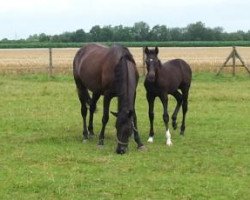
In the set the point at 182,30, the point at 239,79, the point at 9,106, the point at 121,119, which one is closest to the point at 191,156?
the point at 121,119

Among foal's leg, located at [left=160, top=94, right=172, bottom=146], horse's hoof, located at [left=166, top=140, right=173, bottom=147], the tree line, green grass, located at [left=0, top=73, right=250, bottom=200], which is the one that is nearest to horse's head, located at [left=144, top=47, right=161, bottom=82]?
foal's leg, located at [left=160, top=94, right=172, bottom=146]

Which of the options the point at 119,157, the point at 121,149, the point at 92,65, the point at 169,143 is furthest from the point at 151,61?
the point at 119,157

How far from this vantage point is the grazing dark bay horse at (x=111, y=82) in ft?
32.4

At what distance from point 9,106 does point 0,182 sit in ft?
28.3

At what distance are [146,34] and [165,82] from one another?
58.2 meters

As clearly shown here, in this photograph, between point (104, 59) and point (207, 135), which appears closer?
point (104, 59)

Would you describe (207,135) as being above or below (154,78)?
below

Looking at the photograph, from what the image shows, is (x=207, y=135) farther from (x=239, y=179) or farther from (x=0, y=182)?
(x=0, y=182)

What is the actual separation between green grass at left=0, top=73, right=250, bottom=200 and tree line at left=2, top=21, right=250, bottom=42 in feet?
166

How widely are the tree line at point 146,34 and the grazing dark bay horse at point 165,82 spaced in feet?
176

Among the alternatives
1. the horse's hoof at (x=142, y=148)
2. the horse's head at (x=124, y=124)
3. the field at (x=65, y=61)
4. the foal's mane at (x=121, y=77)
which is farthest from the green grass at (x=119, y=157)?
the field at (x=65, y=61)

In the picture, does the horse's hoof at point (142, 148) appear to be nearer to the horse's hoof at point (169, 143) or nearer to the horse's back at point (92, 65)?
the horse's hoof at point (169, 143)

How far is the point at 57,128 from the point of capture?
12.9 m

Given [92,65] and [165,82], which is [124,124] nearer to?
[165,82]
